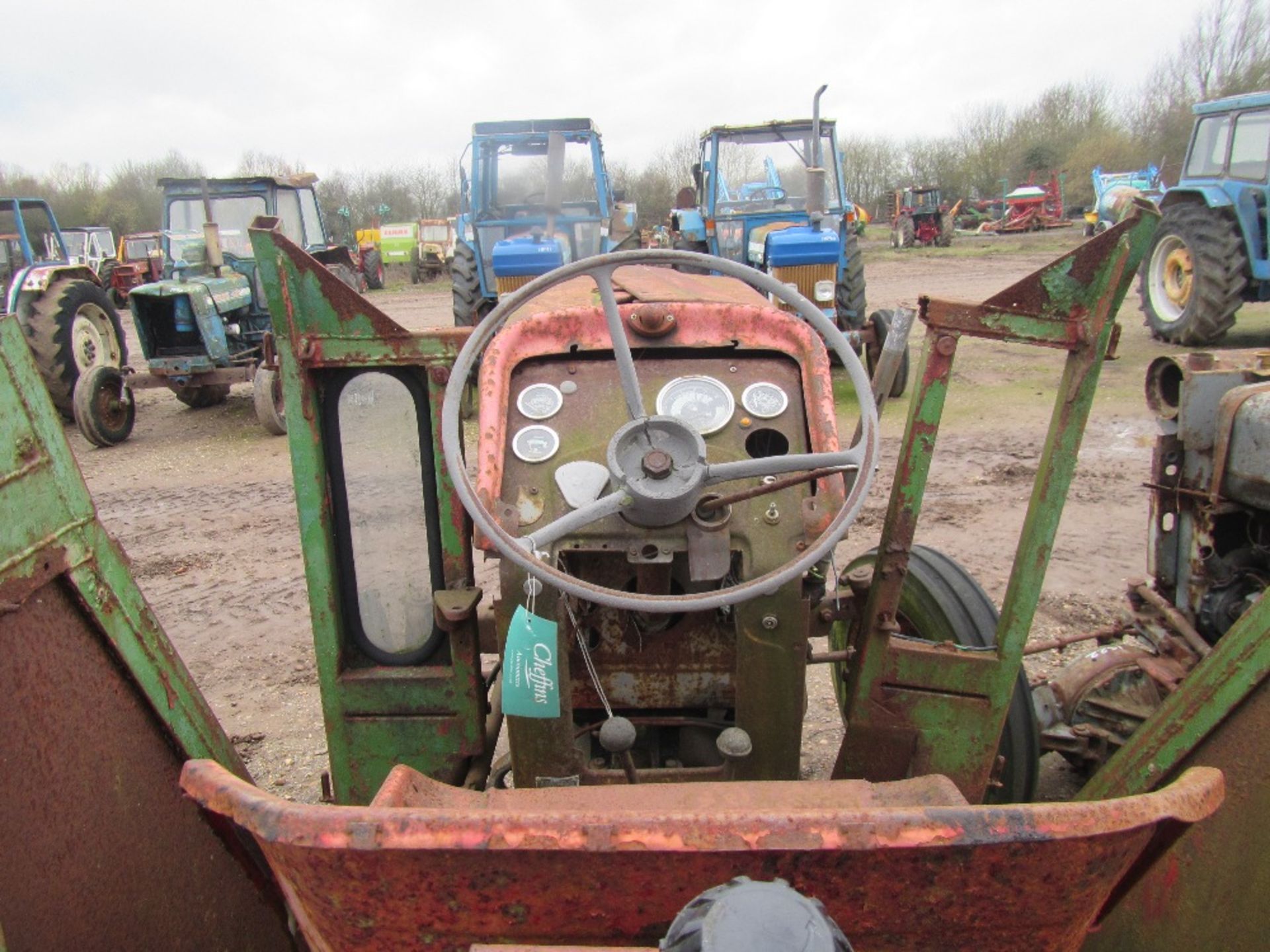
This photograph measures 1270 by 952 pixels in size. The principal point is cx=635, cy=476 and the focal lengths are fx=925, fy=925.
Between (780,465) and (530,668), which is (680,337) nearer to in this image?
(780,465)

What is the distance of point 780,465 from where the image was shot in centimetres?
178

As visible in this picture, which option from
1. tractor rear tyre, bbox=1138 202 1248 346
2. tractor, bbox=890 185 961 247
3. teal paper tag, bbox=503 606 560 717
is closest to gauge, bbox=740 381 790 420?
teal paper tag, bbox=503 606 560 717

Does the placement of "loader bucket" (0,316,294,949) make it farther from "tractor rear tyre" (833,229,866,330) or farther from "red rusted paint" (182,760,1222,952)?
"tractor rear tyre" (833,229,866,330)

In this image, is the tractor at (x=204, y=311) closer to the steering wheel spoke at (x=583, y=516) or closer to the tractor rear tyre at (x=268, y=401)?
the tractor rear tyre at (x=268, y=401)

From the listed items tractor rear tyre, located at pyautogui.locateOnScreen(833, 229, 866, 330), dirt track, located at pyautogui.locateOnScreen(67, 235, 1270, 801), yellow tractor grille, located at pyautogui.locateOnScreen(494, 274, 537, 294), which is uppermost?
yellow tractor grille, located at pyautogui.locateOnScreen(494, 274, 537, 294)

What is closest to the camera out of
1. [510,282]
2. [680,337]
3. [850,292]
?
[680,337]

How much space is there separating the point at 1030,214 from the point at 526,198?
77.4ft

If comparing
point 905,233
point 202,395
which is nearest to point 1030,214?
point 905,233

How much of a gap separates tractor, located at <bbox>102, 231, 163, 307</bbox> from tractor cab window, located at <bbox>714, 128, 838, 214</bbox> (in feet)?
41.2

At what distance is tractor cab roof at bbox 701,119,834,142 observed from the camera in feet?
27.9

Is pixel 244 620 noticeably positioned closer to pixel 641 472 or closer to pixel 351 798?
pixel 351 798

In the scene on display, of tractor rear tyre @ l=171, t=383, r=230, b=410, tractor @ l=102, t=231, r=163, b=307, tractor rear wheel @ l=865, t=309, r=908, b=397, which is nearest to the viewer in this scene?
tractor rear wheel @ l=865, t=309, r=908, b=397

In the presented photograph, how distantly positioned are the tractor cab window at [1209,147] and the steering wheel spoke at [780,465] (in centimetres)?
921

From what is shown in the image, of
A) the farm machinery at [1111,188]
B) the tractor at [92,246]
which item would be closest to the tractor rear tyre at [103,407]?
the tractor at [92,246]
